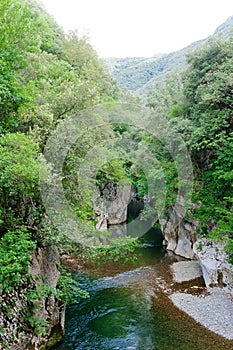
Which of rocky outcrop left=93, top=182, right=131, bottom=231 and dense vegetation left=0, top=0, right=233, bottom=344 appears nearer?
dense vegetation left=0, top=0, right=233, bottom=344

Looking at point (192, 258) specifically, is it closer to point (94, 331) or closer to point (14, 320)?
point (94, 331)

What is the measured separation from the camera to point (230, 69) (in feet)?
59.2

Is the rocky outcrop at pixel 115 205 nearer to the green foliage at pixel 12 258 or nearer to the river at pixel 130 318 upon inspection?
the river at pixel 130 318

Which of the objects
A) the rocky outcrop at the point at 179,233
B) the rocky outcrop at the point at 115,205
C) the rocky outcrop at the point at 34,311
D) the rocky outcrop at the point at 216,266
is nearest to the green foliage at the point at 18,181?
the rocky outcrop at the point at 34,311

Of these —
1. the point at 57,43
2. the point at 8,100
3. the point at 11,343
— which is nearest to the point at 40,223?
the point at 11,343

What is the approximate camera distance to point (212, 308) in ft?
49.7

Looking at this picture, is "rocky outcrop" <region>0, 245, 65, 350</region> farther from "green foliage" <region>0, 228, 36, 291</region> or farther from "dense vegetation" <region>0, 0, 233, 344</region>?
"green foliage" <region>0, 228, 36, 291</region>

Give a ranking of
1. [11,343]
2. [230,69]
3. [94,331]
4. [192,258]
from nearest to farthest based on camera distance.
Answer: [11,343] < [94,331] < [230,69] < [192,258]

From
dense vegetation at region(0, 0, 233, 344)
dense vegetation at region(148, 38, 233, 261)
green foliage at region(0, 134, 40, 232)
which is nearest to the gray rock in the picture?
dense vegetation at region(148, 38, 233, 261)

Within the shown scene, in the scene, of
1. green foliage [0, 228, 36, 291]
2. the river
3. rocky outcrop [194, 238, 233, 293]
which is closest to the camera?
green foliage [0, 228, 36, 291]

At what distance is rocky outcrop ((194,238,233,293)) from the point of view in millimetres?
16531

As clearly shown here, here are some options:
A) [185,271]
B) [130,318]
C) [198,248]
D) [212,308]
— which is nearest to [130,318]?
[130,318]

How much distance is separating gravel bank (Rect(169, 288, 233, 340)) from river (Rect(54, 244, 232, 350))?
1.24 ft

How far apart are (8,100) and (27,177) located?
4.99 m
